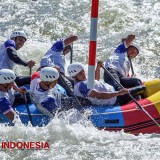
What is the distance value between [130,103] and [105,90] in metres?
0.57

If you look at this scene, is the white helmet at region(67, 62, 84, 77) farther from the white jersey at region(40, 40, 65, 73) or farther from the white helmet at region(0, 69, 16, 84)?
the white jersey at region(40, 40, 65, 73)

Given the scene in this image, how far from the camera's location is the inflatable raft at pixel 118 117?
400 inches

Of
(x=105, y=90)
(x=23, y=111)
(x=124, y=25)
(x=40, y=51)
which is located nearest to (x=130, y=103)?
(x=105, y=90)

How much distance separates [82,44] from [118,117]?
283 inches

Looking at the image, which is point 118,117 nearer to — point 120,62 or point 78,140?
point 78,140

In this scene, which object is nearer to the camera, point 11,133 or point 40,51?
point 11,133

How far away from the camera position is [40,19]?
1853 cm

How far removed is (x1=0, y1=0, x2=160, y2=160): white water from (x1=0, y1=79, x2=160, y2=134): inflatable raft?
19cm

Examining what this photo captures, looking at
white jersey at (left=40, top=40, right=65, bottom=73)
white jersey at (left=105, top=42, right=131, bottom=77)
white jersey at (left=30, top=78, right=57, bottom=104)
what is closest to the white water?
white jersey at (left=30, top=78, right=57, bottom=104)

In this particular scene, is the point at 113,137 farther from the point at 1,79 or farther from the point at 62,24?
the point at 62,24

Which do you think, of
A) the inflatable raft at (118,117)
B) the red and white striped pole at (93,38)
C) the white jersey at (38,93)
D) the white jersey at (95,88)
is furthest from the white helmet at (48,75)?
the red and white striped pole at (93,38)

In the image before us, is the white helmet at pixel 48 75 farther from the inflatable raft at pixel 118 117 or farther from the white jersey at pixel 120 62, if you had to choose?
the white jersey at pixel 120 62

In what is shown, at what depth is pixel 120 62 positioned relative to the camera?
12.0 meters

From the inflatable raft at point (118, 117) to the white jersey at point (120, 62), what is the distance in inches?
62.7
